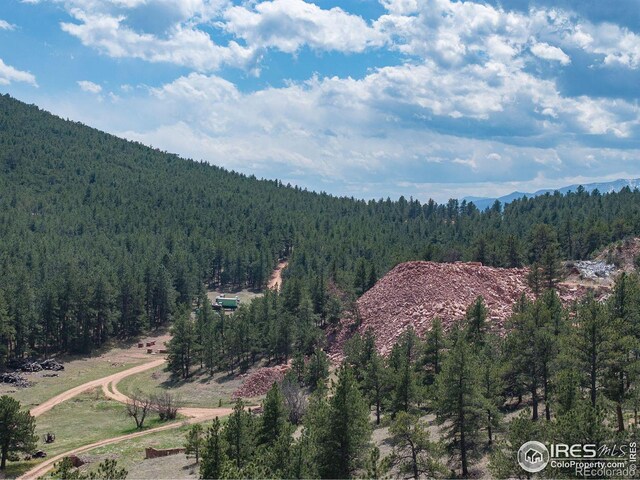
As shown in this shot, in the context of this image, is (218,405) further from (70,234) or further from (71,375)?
(70,234)

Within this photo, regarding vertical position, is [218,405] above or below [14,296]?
below

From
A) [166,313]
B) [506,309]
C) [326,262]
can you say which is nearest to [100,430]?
[506,309]

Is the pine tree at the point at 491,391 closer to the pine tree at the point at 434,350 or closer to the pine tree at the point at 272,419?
the pine tree at the point at 434,350

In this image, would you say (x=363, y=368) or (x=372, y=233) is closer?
(x=363, y=368)

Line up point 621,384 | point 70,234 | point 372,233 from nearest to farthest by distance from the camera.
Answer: point 621,384
point 70,234
point 372,233

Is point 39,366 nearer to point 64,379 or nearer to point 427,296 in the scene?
point 64,379

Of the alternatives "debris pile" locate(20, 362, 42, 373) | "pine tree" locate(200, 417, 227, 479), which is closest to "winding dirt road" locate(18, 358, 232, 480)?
"debris pile" locate(20, 362, 42, 373)

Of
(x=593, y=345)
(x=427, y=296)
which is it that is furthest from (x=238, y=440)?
(x=427, y=296)

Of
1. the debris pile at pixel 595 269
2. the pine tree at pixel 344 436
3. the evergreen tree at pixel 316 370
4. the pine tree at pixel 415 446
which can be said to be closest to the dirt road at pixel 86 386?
the evergreen tree at pixel 316 370
